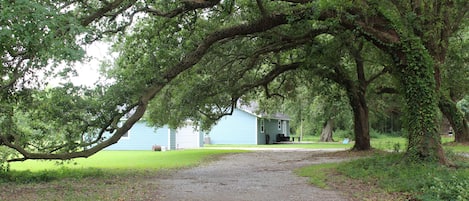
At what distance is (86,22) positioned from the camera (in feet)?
33.7

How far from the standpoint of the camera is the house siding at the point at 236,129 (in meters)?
39.7

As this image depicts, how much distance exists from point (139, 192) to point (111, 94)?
324cm

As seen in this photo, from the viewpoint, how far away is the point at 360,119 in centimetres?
2291

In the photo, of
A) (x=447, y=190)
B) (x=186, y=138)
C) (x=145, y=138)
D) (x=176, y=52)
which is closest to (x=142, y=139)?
(x=145, y=138)

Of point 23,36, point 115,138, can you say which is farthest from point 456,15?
point 23,36

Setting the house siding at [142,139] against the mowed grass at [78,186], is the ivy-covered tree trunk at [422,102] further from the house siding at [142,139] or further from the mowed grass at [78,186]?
the house siding at [142,139]

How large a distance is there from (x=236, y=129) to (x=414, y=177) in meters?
31.1

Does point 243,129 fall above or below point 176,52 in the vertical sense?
below

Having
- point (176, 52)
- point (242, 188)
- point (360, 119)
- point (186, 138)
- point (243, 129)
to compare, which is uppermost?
point (176, 52)

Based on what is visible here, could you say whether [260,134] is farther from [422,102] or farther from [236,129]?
[422,102]

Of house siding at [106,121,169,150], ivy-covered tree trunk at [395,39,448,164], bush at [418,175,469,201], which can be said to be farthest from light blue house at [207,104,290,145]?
bush at [418,175,469,201]

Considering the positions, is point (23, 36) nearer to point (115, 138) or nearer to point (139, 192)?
point (139, 192)

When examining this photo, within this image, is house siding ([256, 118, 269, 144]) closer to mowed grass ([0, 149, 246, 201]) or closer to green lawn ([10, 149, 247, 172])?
green lawn ([10, 149, 247, 172])

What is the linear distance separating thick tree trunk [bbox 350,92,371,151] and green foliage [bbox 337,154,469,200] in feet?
28.9
